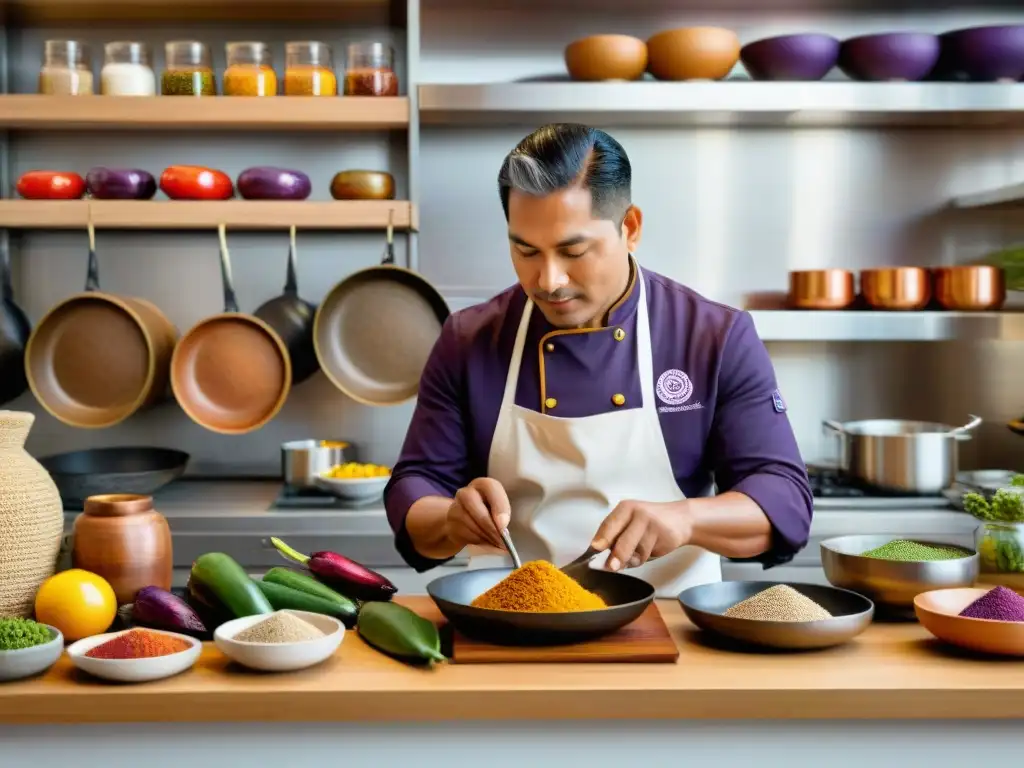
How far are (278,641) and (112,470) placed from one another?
6.70 feet

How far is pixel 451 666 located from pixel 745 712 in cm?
38

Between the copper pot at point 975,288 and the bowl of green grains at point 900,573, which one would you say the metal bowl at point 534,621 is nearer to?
the bowl of green grains at point 900,573

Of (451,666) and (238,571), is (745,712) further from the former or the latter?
(238,571)

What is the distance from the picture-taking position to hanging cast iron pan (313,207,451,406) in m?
3.24

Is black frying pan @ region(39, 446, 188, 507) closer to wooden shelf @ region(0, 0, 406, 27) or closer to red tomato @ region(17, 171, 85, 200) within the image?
red tomato @ region(17, 171, 85, 200)

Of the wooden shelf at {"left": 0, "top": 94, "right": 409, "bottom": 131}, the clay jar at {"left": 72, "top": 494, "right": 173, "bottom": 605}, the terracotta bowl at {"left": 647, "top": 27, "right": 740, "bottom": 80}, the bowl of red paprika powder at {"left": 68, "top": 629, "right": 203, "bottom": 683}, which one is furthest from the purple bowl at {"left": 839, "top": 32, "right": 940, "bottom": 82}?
the bowl of red paprika powder at {"left": 68, "top": 629, "right": 203, "bottom": 683}

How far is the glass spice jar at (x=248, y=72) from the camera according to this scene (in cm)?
316

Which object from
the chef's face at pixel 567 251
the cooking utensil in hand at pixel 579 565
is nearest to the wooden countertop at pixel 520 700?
the cooking utensil in hand at pixel 579 565

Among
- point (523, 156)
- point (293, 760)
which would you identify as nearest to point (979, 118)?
point (523, 156)

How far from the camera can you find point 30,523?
1651mm

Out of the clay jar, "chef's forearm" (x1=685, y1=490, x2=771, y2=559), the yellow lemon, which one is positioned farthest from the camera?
"chef's forearm" (x1=685, y1=490, x2=771, y2=559)

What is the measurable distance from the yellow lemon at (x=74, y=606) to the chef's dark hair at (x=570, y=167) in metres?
0.87

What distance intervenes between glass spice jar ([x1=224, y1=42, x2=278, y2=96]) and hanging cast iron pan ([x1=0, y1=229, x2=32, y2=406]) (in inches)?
35.1

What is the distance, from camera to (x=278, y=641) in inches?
57.2
